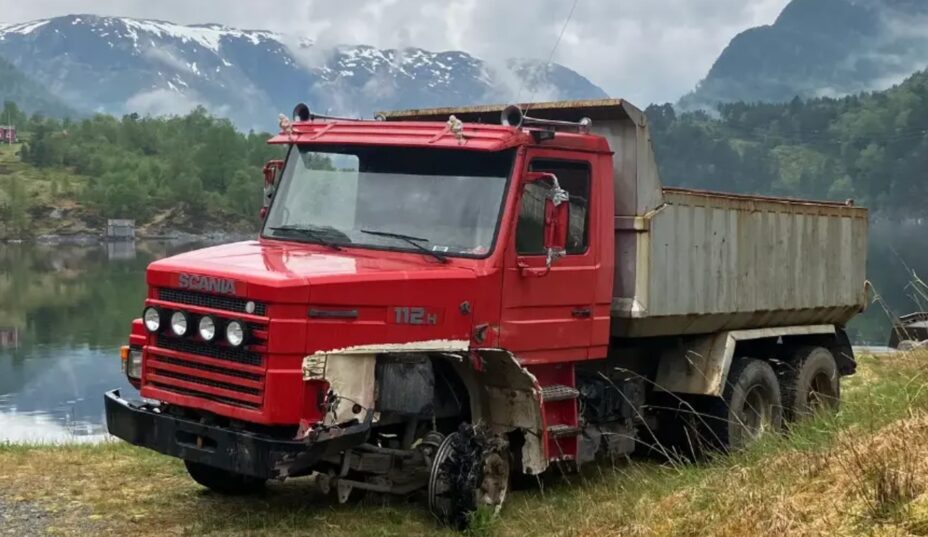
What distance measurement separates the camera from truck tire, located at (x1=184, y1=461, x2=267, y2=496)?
320 inches

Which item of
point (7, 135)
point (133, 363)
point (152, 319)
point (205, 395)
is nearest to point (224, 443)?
point (205, 395)

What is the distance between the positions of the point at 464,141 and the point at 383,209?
2.34ft

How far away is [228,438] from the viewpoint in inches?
261

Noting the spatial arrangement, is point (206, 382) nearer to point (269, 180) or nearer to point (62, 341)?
point (269, 180)

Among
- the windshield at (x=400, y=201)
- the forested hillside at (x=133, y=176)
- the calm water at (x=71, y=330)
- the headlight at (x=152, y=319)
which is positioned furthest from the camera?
the forested hillside at (x=133, y=176)

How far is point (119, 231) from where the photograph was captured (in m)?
123

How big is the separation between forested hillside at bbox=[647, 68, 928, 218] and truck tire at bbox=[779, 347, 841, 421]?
425 ft

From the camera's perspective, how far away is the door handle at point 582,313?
8227 millimetres

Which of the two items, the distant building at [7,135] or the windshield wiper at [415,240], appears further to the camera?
the distant building at [7,135]

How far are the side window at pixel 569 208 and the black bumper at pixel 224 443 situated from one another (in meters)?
1.75

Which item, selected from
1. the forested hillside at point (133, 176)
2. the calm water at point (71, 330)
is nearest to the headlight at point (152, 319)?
the calm water at point (71, 330)

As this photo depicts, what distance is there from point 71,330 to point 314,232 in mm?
37820

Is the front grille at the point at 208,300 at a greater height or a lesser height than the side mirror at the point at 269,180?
lesser

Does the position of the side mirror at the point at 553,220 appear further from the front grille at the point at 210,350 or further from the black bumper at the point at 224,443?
the front grille at the point at 210,350
